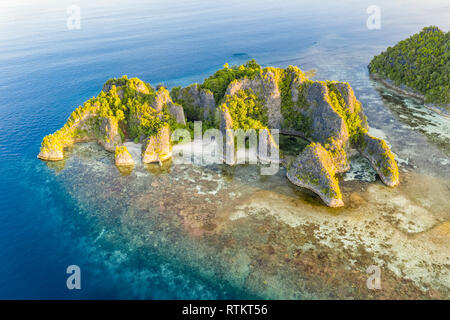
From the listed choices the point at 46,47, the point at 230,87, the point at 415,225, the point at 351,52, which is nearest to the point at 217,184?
the point at 230,87

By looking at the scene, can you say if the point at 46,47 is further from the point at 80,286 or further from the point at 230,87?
the point at 80,286

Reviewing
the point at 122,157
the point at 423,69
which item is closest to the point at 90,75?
the point at 122,157

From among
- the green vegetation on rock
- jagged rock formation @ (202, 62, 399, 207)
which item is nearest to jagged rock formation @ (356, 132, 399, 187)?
jagged rock formation @ (202, 62, 399, 207)

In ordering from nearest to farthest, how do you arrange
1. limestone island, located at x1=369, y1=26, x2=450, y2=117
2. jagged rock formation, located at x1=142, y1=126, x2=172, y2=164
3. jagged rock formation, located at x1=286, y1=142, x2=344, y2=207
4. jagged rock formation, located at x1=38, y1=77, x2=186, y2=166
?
jagged rock formation, located at x1=286, y1=142, x2=344, y2=207, jagged rock formation, located at x1=142, y1=126, x2=172, y2=164, jagged rock formation, located at x1=38, y1=77, x2=186, y2=166, limestone island, located at x1=369, y1=26, x2=450, y2=117

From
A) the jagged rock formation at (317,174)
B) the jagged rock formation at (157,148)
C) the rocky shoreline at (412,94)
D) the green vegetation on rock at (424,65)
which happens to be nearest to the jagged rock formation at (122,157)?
the jagged rock formation at (157,148)

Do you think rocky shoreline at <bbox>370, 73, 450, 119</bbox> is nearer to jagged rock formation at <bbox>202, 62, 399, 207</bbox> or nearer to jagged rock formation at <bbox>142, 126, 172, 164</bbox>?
jagged rock formation at <bbox>202, 62, 399, 207</bbox>

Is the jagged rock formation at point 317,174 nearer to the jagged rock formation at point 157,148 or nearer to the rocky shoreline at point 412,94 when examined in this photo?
the jagged rock formation at point 157,148
